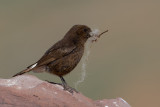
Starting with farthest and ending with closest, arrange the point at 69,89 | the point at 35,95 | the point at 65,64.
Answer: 1. the point at 65,64
2. the point at 69,89
3. the point at 35,95

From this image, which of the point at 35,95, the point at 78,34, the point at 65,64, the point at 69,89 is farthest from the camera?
the point at 78,34

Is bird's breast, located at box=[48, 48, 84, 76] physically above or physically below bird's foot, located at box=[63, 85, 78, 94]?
above

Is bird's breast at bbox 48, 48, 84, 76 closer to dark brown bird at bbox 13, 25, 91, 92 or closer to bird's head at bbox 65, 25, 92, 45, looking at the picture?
dark brown bird at bbox 13, 25, 91, 92

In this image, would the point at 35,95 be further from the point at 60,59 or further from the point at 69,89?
the point at 60,59

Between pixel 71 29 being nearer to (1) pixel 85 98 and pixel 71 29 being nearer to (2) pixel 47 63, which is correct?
(2) pixel 47 63

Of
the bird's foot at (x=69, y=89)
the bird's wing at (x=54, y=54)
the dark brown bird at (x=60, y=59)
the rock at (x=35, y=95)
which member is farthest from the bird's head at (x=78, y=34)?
the rock at (x=35, y=95)

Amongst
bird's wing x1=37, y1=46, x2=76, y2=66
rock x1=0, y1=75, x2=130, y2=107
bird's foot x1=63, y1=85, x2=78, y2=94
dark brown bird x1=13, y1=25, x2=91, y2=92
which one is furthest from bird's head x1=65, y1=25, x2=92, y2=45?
rock x1=0, y1=75, x2=130, y2=107

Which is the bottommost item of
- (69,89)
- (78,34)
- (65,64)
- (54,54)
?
(69,89)

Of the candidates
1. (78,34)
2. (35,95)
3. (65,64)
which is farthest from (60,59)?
(35,95)

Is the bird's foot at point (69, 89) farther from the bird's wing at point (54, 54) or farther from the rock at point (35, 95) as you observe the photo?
the bird's wing at point (54, 54)

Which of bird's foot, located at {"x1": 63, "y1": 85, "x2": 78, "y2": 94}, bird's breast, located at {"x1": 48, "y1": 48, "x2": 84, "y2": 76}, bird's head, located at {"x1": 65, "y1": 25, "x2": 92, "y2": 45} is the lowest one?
bird's foot, located at {"x1": 63, "y1": 85, "x2": 78, "y2": 94}
